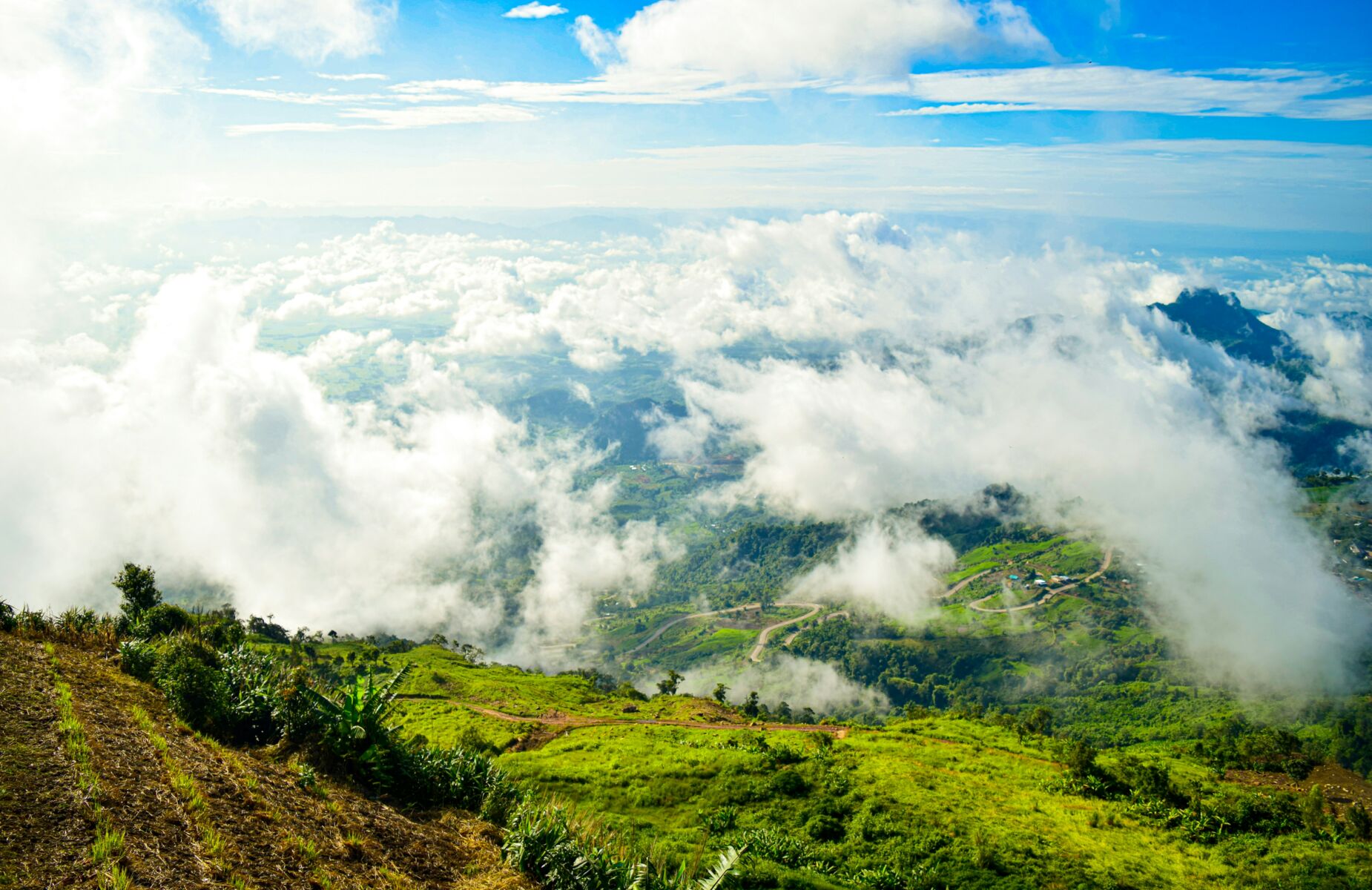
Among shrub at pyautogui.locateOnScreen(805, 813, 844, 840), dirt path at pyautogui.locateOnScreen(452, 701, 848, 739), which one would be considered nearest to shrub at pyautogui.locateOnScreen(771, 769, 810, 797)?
shrub at pyautogui.locateOnScreen(805, 813, 844, 840)

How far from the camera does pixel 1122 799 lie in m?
32.4

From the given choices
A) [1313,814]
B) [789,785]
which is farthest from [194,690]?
[1313,814]

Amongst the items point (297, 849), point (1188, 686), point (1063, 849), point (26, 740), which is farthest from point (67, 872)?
point (1188, 686)

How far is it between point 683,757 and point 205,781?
26.8 metres

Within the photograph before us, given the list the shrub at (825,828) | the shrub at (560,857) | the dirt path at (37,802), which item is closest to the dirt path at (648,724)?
the shrub at (825,828)

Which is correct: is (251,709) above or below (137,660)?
above

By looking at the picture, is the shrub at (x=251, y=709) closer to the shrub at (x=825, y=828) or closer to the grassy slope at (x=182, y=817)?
the grassy slope at (x=182, y=817)

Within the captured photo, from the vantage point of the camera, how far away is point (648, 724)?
2245 inches

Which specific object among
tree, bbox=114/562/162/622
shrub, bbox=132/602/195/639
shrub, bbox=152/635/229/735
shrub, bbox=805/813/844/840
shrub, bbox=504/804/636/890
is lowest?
tree, bbox=114/562/162/622

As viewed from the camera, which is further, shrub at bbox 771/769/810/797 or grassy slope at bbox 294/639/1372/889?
shrub at bbox 771/769/810/797

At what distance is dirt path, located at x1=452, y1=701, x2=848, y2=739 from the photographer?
5447cm

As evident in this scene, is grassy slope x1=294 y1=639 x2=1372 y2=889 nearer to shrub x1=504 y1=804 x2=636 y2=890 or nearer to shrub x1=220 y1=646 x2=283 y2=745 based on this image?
shrub x1=504 y1=804 x2=636 y2=890

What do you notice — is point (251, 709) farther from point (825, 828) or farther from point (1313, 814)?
point (1313, 814)

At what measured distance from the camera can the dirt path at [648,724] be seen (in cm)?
5447
